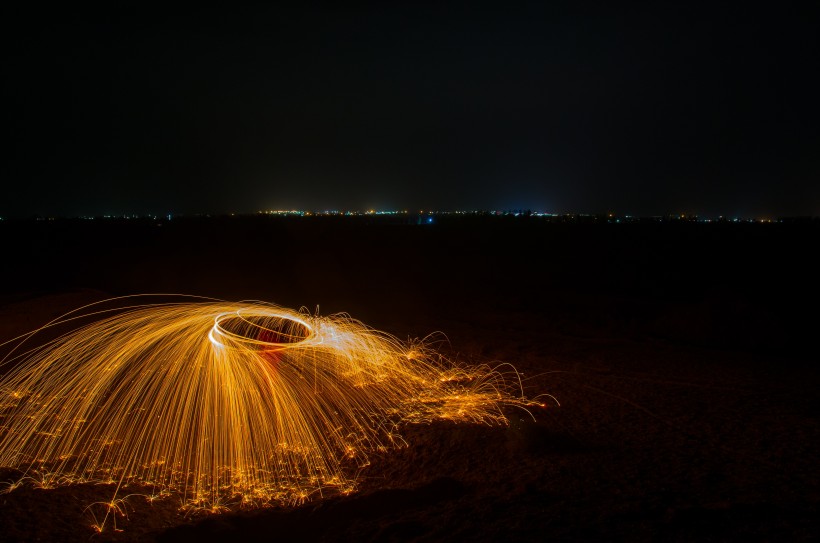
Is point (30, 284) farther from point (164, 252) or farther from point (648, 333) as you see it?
point (648, 333)

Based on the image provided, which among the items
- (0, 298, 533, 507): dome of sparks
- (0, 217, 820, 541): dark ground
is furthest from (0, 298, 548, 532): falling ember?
(0, 217, 820, 541): dark ground

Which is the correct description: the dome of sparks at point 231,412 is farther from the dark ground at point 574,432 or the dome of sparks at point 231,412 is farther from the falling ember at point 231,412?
the dark ground at point 574,432

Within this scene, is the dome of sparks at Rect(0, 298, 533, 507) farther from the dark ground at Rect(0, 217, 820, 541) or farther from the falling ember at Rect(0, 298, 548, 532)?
the dark ground at Rect(0, 217, 820, 541)

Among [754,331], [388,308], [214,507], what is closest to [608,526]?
[214,507]

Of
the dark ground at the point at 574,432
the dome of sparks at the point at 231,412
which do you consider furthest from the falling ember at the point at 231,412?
the dark ground at the point at 574,432

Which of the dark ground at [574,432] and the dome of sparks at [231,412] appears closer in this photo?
the dark ground at [574,432]

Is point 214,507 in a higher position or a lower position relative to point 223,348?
lower

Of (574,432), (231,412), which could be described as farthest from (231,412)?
(574,432)
